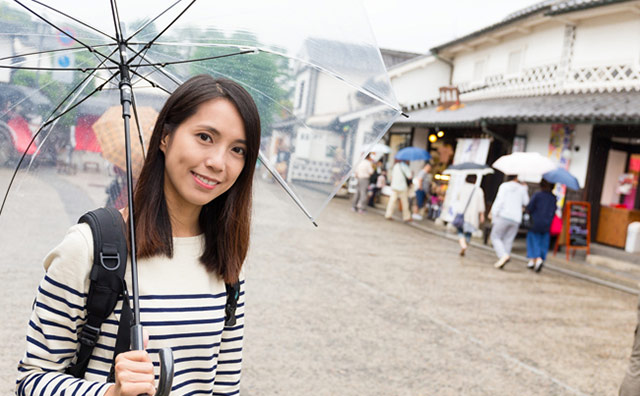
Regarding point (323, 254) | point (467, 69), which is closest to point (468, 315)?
point (323, 254)

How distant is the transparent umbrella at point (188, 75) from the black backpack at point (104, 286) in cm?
46

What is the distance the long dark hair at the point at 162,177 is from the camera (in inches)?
63.3

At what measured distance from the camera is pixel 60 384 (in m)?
1.39

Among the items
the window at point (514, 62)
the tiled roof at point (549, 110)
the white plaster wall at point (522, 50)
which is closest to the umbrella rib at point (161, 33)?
the tiled roof at point (549, 110)

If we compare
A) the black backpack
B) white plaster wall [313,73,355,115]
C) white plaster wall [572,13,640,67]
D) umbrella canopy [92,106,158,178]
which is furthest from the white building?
the black backpack

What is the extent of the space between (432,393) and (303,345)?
1.23 m

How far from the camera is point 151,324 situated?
1.54 meters

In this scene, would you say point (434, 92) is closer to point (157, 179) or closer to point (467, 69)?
point (467, 69)

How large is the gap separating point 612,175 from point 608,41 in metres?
3.18

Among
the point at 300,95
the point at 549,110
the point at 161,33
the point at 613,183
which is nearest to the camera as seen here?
the point at 161,33

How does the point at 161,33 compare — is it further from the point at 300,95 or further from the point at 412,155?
the point at 412,155

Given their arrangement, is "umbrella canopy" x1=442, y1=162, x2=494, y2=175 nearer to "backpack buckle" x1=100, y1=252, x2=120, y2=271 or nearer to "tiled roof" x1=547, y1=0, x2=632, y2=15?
"tiled roof" x1=547, y1=0, x2=632, y2=15

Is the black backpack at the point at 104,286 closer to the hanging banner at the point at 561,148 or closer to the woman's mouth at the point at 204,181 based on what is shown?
the woman's mouth at the point at 204,181

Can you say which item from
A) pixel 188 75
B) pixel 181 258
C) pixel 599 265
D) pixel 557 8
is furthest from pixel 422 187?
pixel 181 258
